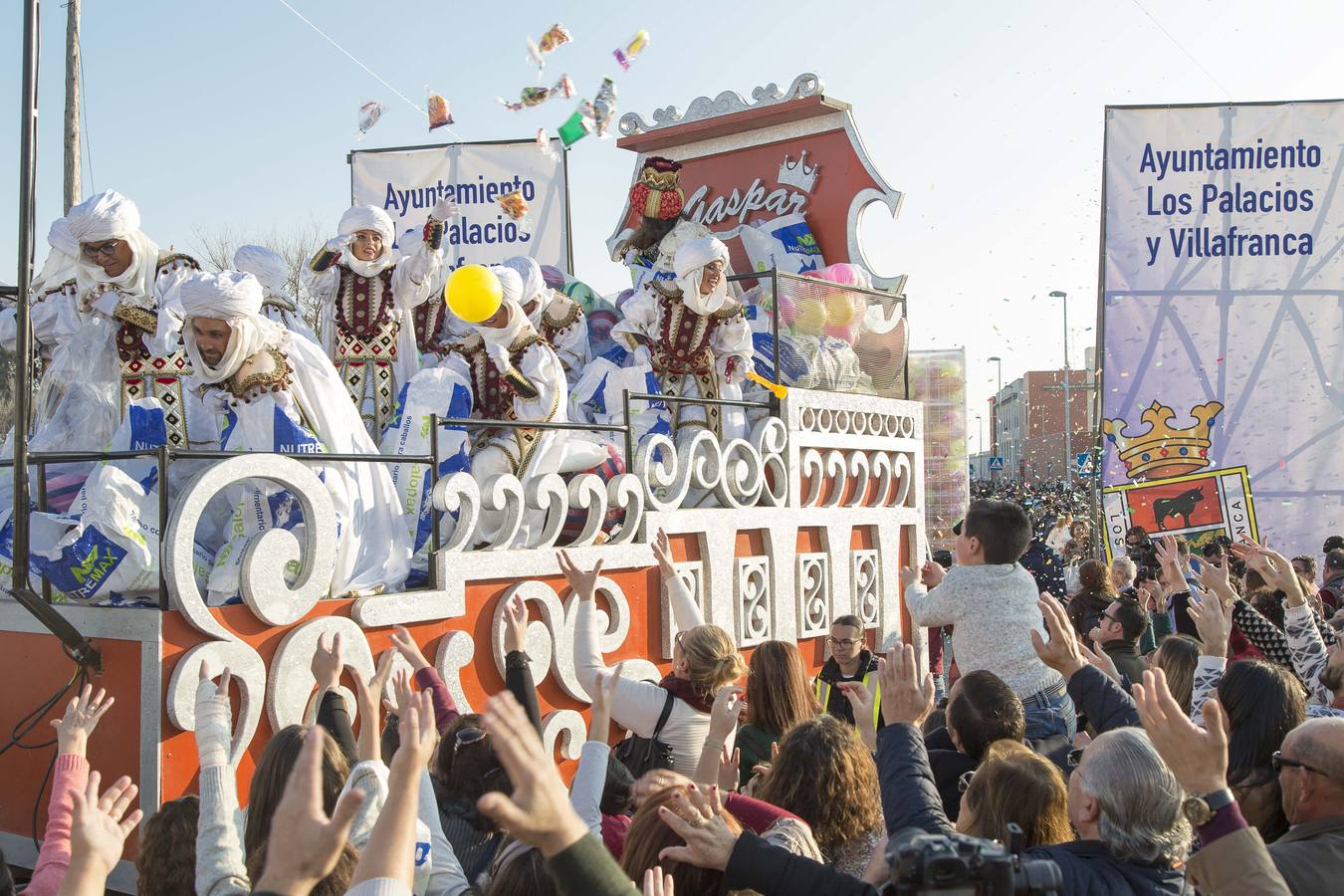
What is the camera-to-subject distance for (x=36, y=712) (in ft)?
17.3

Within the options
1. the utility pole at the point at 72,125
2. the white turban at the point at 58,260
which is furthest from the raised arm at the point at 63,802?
the utility pole at the point at 72,125

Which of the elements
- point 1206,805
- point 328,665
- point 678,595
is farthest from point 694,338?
point 1206,805

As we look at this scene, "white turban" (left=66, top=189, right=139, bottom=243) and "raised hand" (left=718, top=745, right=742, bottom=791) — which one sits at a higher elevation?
Answer: "white turban" (left=66, top=189, right=139, bottom=243)

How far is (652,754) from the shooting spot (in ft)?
15.0

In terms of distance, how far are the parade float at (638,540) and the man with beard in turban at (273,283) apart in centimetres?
133

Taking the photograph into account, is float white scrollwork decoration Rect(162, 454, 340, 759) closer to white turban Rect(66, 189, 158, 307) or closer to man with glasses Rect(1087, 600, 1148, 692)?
white turban Rect(66, 189, 158, 307)

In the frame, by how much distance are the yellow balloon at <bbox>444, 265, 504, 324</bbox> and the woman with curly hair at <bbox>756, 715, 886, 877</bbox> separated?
153 inches

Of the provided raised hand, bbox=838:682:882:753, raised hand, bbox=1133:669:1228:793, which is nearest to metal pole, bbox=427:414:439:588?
raised hand, bbox=838:682:882:753

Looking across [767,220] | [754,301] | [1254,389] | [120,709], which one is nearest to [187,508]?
[120,709]

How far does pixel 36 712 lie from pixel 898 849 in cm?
443

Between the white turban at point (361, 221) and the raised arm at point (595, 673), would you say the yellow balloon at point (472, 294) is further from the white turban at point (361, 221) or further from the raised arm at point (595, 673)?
the raised arm at point (595, 673)

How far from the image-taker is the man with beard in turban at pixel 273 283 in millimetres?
7711

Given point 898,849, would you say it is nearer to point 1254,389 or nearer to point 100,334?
point 100,334

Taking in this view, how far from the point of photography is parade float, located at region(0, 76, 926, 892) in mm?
5195
